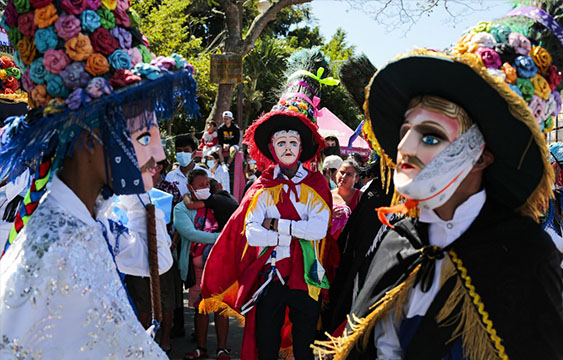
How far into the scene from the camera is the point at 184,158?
7.89 meters

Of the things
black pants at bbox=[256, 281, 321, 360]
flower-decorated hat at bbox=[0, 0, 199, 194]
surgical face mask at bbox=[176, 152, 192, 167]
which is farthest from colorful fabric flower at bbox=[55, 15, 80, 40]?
surgical face mask at bbox=[176, 152, 192, 167]

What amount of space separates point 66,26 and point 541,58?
1.90 meters

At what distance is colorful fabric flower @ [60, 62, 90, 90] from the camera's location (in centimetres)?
246

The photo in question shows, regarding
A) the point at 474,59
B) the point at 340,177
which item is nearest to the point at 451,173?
the point at 474,59

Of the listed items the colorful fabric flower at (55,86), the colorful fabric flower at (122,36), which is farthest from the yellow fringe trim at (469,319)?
the colorful fabric flower at (55,86)

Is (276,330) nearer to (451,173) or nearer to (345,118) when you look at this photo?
(451,173)

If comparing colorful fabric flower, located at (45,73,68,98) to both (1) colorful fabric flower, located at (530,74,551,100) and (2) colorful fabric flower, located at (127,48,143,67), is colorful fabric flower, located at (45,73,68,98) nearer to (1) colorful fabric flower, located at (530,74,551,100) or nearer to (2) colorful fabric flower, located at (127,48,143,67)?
(2) colorful fabric flower, located at (127,48,143,67)

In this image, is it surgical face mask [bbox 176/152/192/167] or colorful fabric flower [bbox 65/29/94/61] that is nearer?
colorful fabric flower [bbox 65/29/94/61]

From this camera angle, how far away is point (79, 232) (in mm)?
2375

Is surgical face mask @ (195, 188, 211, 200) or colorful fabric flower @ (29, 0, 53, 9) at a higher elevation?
colorful fabric flower @ (29, 0, 53, 9)

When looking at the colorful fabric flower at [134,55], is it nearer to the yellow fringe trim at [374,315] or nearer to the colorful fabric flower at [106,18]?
the colorful fabric flower at [106,18]

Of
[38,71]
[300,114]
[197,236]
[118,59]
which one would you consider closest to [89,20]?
[118,59]

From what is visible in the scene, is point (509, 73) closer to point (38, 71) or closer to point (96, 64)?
point (96, 64)

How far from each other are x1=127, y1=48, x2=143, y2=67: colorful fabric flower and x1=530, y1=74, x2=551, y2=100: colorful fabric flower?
5.29ft
